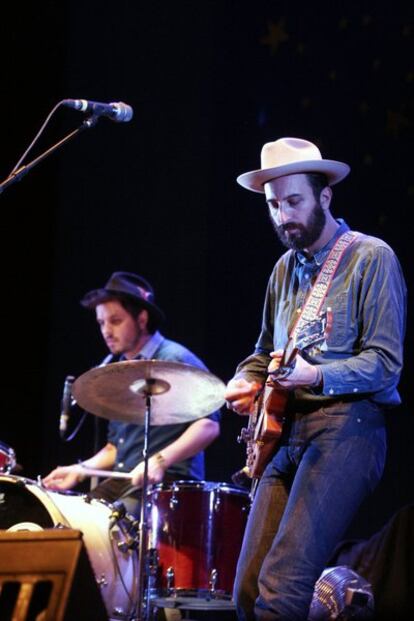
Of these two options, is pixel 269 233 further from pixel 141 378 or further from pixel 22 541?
pixel 22 541

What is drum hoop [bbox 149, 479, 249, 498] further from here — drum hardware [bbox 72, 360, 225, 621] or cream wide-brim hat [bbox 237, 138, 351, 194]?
cream wide-brim hat [bbox 237, 138, 351, 194]

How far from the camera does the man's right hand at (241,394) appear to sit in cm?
372

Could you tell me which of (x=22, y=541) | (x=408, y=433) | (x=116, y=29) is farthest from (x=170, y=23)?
(x=22, y=541)

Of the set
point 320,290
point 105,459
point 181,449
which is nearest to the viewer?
point 320,290

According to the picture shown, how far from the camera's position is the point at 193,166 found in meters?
6.80

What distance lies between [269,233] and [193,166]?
84 cm

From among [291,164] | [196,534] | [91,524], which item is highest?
[291,164]

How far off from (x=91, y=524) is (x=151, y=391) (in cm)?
79

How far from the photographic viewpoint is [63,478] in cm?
577

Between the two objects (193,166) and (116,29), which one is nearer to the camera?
(193,166)

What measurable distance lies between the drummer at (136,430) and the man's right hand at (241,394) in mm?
1811

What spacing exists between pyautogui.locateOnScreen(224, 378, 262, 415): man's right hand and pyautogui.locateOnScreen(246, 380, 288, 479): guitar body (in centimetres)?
5

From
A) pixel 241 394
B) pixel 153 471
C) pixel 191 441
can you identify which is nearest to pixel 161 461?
pixel 153 471

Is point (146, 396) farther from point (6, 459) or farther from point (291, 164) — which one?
point (291, 164)
